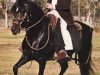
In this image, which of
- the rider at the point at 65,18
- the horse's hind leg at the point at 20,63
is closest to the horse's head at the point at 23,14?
the rider at the point at 65,18

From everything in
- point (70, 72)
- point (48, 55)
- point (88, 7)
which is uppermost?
point (48, 55)

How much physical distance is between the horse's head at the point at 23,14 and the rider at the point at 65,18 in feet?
1.78

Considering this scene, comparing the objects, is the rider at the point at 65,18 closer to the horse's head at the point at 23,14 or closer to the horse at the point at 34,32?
the horse at the point at 34,32

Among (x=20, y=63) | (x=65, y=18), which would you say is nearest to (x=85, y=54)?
(x=65, y=18)

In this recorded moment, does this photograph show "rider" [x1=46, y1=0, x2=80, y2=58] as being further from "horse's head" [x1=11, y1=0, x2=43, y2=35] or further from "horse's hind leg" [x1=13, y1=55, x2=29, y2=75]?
"horse's hind leg" [x1=13, y1=55, x2=29, y2=75]

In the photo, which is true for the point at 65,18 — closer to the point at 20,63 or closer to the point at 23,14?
the point at 23,14

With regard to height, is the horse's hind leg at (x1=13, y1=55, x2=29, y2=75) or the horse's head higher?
the horse's head

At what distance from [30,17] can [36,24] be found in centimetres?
25

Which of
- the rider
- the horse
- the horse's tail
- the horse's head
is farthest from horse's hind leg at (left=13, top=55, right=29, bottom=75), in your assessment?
the horse's tail

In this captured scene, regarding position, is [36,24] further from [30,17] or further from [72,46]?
[72,46]

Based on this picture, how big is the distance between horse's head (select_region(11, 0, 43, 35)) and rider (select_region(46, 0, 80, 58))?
A: 21.3 inches

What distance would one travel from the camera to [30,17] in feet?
34.7

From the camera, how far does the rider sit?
1110 centimetres

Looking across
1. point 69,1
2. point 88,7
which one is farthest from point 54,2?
point 88,7
